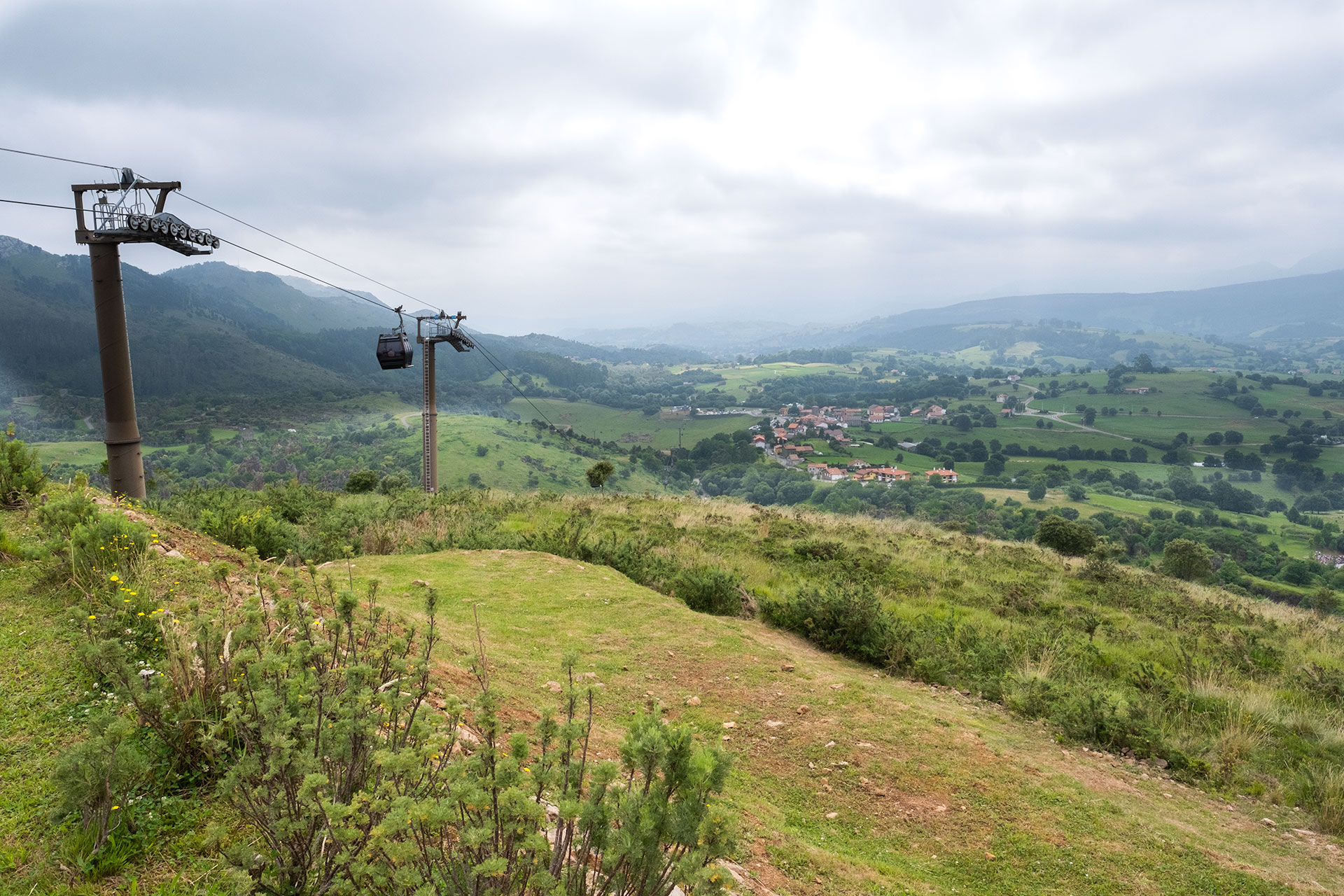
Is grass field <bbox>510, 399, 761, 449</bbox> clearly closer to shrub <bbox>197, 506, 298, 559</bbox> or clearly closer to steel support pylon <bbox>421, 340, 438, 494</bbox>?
steel support pylon <bbox>421, 340, 438, 494</bbox>

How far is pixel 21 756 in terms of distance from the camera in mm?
2859

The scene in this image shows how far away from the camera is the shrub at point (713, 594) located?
370 inches

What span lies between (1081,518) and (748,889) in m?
62.1

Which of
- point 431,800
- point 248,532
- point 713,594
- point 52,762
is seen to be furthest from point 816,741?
point 248,532

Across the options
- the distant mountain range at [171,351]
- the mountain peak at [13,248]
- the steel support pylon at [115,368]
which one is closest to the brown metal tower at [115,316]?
the steel support pylon at [115,368]

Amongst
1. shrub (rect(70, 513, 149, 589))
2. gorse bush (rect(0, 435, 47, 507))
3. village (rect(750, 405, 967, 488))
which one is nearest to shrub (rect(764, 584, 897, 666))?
shrub (rect(70, 513, 149, 589))

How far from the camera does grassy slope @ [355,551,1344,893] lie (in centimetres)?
367

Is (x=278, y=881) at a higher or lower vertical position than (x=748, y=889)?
higher

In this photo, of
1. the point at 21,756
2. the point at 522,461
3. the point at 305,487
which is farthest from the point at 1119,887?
the point at 522,461

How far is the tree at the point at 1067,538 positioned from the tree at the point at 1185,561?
107 inches

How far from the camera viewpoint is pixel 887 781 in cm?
463

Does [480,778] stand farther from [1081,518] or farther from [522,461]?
[522,461]

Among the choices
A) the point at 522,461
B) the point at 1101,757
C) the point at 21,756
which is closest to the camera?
the point at 21,756

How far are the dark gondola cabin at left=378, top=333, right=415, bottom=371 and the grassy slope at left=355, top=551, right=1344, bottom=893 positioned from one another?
11921mm
